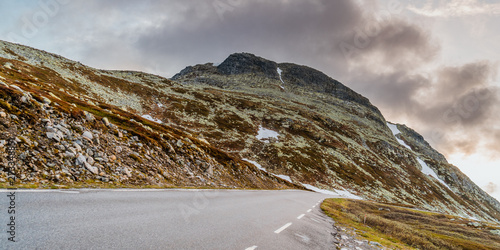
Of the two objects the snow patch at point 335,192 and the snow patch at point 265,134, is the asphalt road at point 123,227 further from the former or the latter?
the snow patch at point 265,134

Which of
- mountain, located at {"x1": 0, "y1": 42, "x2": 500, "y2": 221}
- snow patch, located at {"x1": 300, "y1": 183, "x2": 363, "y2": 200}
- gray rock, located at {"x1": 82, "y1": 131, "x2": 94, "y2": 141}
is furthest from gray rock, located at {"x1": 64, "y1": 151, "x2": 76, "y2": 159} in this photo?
snow patch, located at {"x1": 300, "y1": 183, "x2": 363, "y2": 200}

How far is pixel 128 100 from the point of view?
233ft

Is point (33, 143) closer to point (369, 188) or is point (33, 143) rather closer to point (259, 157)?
point (259, 157)

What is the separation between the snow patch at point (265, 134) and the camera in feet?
251

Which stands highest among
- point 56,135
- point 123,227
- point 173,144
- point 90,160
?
point 56,135

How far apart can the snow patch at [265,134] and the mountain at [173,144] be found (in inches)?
16.5

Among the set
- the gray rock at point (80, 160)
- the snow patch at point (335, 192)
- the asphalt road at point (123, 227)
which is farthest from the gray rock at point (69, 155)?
the snow patch at point (335, 192)

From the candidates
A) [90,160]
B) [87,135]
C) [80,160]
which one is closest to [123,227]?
[80,160]

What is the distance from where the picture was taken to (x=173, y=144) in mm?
23125

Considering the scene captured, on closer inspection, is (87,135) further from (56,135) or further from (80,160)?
(80,160)

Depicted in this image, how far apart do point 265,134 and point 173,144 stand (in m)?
59.1

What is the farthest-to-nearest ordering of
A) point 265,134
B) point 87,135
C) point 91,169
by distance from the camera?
point 265,134 → point 87,135 → point 91,169

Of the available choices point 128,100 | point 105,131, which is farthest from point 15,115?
point 128,100

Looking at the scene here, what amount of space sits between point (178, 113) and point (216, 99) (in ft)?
116
